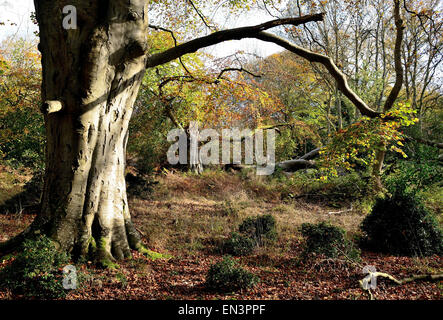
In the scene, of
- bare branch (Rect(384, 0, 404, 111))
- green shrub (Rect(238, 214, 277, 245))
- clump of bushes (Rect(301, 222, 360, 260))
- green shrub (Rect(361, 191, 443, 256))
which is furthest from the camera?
green shrub (Rect(238, 214, 277, 245))

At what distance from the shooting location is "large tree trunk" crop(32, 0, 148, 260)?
402 cm

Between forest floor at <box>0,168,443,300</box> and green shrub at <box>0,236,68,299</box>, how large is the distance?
13 cm

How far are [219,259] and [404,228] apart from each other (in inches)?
135

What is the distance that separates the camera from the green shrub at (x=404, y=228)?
522cm

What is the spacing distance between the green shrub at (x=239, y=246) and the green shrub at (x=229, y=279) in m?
1.70

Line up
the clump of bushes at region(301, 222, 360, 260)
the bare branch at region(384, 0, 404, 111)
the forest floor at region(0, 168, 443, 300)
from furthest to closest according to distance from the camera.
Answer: the bare branch at region(384, 0, 404, 111), the clump of bushes at region(301, 222, 360, 260), the forest floor at region(0, 168, 443, 300)

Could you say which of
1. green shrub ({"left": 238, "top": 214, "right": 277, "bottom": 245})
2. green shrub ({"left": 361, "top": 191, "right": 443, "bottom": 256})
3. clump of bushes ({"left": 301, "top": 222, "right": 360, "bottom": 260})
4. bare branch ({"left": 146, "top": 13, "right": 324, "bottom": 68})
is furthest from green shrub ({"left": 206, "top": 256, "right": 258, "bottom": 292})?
bare branch ({"left": 146, "top": 13, "right": 324, "bottom": 68})

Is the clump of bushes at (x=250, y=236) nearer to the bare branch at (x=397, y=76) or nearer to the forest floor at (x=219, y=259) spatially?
the forest floor at (x=219, y=259)

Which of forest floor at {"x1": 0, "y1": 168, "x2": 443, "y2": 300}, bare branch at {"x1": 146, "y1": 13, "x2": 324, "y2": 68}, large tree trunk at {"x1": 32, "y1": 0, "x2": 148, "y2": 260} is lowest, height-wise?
forest floor at {"x1": 0, "y1": 168, "x2": 443, "y2": 300}

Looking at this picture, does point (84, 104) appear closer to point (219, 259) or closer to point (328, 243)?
point (219, 259)

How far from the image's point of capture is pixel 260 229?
20.2ft

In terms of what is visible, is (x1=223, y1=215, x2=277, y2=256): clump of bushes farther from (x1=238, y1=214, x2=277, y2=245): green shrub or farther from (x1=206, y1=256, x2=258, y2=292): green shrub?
(x1=206, y1=256, x2=258, y2=292): green shrub

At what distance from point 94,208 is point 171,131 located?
1002 cm
